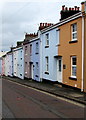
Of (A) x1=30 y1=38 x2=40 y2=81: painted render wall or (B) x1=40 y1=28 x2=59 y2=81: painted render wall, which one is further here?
(A) x1=30 y1=38 x2=40 y2=81: painted render wall

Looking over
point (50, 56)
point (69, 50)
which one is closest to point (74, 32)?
point (69, 50)

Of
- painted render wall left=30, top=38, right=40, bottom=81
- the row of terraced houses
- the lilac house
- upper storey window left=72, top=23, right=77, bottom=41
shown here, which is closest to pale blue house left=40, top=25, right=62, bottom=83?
the row of terraced houses

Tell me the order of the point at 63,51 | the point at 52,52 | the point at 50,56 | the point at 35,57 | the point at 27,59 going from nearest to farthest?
the point at 63,51, the point at 52,52, the point at 50,56, the point at 35,57, the point at 27,59

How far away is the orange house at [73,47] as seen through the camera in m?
17.1

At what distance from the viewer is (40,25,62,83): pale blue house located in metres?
22.8

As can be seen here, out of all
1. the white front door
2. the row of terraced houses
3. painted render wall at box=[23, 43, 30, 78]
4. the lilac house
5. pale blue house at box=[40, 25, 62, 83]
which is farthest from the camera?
painted render wall at box=[23, 43, 30, 78]

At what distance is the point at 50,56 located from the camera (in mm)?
24500

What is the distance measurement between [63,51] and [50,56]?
3.71 m

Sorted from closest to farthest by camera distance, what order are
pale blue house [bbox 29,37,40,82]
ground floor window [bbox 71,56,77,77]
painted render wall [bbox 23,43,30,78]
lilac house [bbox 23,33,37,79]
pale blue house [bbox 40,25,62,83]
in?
ground floor window [bbox 71,56,77,77]
pale blue house [bbox 40,25,62,83]
pale blue house [bbox 29,37,40,82]
lilac house [bbox 23,33,37,79]
painted render wall [bbox 23,43,30,78]

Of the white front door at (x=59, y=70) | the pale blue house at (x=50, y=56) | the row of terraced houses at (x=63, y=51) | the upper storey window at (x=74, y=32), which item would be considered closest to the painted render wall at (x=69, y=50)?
the row of terraced houses at (x=63, y=51)

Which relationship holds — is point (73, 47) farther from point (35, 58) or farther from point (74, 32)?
point (35, 58)

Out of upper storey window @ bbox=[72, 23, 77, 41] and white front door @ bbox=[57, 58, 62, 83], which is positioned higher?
upper storey window @ bbox=[72, 23, 77, 41]

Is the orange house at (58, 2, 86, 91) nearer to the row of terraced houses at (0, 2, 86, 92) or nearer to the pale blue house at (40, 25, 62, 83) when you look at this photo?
the row of terraced houses at (0, 2, 86, 92)

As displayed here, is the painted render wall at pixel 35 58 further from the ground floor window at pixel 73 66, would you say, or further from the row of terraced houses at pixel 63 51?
the ground floor window at pixel 73 66
